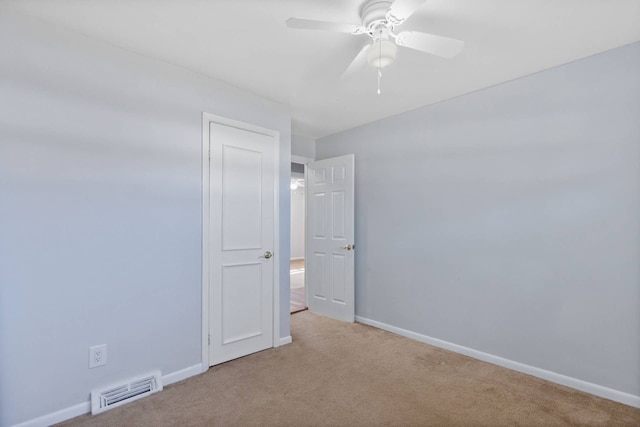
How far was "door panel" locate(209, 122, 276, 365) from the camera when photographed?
275cm

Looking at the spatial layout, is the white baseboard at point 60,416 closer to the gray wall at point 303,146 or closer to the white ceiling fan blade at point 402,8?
the white ceiling fan blade at point 402,8

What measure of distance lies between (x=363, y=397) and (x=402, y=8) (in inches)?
93.1

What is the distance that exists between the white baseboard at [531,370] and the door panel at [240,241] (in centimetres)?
150

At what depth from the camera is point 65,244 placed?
201cm

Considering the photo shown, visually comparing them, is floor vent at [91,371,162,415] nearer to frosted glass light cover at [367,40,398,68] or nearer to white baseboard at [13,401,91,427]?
white baseboard at [13,401,91,427]

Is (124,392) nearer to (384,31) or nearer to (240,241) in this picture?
(240,241)

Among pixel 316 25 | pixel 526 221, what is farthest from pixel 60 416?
pixel 526 221

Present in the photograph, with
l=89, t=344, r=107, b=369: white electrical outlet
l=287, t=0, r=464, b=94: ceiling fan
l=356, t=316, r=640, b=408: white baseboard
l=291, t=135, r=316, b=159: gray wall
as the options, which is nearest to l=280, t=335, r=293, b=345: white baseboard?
l=356, t=316, r=640, b=408: white baseboard

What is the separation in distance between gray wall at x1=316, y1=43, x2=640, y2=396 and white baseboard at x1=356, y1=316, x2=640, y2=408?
45 mm

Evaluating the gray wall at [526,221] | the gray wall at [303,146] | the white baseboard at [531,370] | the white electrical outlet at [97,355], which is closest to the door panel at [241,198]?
the white electrical outlet at [97,355]

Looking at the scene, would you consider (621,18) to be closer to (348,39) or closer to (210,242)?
(348,39)

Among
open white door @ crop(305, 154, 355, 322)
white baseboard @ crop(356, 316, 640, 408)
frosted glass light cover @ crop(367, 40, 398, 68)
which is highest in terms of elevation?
frosted glass light cover @ crop(367, 40, 398, 68)

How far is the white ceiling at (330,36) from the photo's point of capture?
72.1 inches

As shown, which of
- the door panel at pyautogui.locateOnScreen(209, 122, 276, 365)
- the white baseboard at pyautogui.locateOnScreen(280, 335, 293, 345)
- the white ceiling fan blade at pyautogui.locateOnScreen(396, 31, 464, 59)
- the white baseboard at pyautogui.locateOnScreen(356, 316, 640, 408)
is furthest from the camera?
the white baseboard at pyautogui.locateOnScreen(280, 335, 293, 345)
